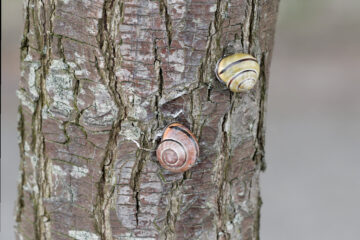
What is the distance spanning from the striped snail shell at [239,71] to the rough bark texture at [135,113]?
0.03m

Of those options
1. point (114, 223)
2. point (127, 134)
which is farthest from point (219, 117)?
point (114, 223)

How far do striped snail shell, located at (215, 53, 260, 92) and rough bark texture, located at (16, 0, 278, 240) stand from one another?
0.09ft

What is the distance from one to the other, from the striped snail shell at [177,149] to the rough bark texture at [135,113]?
31 mm

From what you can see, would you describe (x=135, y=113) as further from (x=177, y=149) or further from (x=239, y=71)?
(x=239, y=71)

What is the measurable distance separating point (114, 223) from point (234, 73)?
58cm

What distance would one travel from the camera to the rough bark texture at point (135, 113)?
4.38 ft

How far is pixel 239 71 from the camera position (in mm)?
1313

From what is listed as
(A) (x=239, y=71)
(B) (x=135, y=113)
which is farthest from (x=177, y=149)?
(A) (x=239, y=71)

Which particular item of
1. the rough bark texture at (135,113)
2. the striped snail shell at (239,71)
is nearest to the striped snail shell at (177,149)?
the rough bark texture at (135,113)

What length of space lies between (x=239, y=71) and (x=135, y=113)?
30 centimetres

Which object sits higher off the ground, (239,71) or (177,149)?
(239,71)

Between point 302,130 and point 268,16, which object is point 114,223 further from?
point 302,130

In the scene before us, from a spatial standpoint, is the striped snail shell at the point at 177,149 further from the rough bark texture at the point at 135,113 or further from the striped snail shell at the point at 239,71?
the striped snail shell at the point at 239,71

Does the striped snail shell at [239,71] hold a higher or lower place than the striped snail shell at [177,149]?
higher
